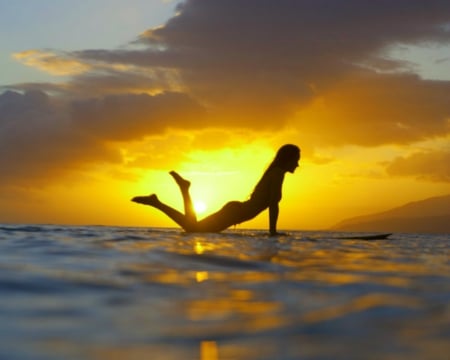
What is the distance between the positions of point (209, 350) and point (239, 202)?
11.2 metres

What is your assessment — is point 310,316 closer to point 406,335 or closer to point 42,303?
point 406,335

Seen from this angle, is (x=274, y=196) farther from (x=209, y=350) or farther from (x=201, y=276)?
(x=209, y=350)

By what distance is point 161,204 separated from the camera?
13.3 metres

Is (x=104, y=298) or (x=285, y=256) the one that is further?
(x=285, y=256)

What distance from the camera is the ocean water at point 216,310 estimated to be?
2553 mm

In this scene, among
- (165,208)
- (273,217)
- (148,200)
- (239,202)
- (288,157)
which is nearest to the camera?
(273,217)

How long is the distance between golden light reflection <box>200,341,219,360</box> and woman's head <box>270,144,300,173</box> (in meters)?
10.6

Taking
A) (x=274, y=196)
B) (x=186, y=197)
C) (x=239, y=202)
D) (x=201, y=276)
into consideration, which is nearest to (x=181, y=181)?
(x=186, y=197)

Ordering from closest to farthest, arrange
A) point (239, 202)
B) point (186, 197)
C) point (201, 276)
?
point (201, 276)
point (186, 197)
point (239, 202)

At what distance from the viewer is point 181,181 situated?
13102 millimetres

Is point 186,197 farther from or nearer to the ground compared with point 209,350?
farther from the ground

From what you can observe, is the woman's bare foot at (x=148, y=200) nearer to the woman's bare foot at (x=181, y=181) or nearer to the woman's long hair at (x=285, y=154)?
the woman's bare foot at (x=181, y=181)

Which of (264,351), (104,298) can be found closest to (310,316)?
(264,351)

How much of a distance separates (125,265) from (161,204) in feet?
25.7
